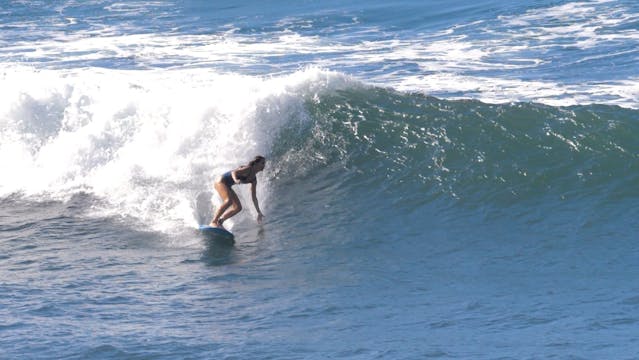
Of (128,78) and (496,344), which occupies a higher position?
(128,78)

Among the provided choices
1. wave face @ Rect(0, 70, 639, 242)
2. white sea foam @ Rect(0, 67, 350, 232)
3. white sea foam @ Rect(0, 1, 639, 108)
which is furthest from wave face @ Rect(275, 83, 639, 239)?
white sea foam @ Rect(0, 1, 639, 108)

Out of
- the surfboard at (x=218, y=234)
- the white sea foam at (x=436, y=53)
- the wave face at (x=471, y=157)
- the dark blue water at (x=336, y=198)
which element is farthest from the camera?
the white sea foam at (x=436, y=53)

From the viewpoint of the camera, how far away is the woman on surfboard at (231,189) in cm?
1427

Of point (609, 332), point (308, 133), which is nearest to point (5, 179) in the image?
point (308, 133)

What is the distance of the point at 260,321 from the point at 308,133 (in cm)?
721

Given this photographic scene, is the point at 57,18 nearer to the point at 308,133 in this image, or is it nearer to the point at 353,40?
the point at 353,40

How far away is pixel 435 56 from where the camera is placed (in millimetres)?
22859

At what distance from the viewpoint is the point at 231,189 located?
571 inches

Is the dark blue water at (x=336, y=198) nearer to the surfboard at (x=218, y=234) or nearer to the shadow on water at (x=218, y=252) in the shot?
the shadow on water at (x=218, y=252)

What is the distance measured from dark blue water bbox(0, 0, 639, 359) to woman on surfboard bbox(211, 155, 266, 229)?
0.39 metres

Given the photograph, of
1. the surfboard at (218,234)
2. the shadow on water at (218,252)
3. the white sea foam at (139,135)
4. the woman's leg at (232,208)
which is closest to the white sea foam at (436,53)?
the white sea foam at (139,135)

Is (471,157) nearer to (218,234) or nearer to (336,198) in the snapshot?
(336,198)

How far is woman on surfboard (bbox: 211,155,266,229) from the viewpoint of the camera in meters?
14.3

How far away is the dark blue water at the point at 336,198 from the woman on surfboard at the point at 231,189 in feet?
1.29
